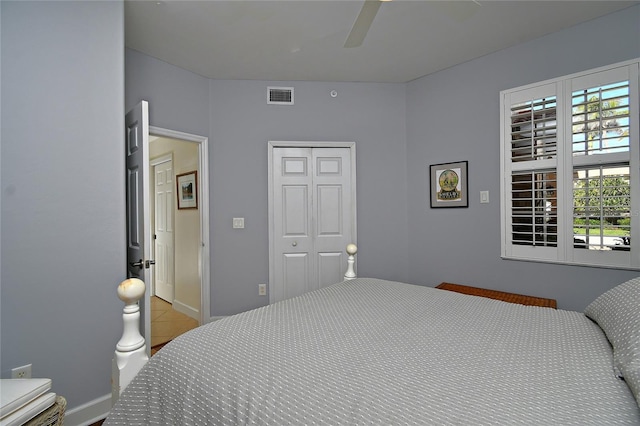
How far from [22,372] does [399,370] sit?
77.5 inches

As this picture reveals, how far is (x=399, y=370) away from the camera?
92 centimetres

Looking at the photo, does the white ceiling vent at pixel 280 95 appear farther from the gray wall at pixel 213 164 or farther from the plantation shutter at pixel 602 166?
the plantation shutter at pixel 602 166

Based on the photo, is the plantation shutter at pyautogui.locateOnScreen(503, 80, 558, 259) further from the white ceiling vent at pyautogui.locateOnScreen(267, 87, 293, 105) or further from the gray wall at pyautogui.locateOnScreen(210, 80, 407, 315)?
the white ceiling vent at pyautogui.locateOnScreen(267, 87, 293, 105)

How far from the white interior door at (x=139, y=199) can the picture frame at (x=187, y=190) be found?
1437 millimetres

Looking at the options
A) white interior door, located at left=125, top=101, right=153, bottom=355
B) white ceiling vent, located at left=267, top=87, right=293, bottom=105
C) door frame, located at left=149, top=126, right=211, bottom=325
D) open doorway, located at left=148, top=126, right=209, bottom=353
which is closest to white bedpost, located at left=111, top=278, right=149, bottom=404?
white interior door, located at left=125, top=101, right=153, bottom=355

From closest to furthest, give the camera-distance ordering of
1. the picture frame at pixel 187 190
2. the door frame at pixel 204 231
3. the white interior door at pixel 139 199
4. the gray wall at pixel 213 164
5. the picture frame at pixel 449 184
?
the gray wall at pixel 213 164 → the white interior door at pixel 139 199 → the picture frame at pixel 449 184 → the door frame at pixel 204 231 → the picture frame at pixel 187 190

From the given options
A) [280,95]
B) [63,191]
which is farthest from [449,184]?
[63,191]

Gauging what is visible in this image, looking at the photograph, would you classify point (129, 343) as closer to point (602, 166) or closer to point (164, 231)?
point (602, 166)

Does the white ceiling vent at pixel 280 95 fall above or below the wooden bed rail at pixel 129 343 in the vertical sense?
above

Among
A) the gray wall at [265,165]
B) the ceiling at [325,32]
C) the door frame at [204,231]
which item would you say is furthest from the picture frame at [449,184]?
the door frame at [204,231]

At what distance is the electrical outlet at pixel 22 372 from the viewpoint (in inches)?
66.3

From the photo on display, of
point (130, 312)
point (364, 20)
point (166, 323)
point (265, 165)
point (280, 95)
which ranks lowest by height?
point (166, 323)

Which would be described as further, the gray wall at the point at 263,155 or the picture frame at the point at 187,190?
the picture frame at the point at 187,190

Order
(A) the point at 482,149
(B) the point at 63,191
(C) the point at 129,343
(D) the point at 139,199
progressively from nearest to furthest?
(C) the point at 129,343, (B) the point at 63,191, (D) the point at 139,199, (A) the point at 482,149
